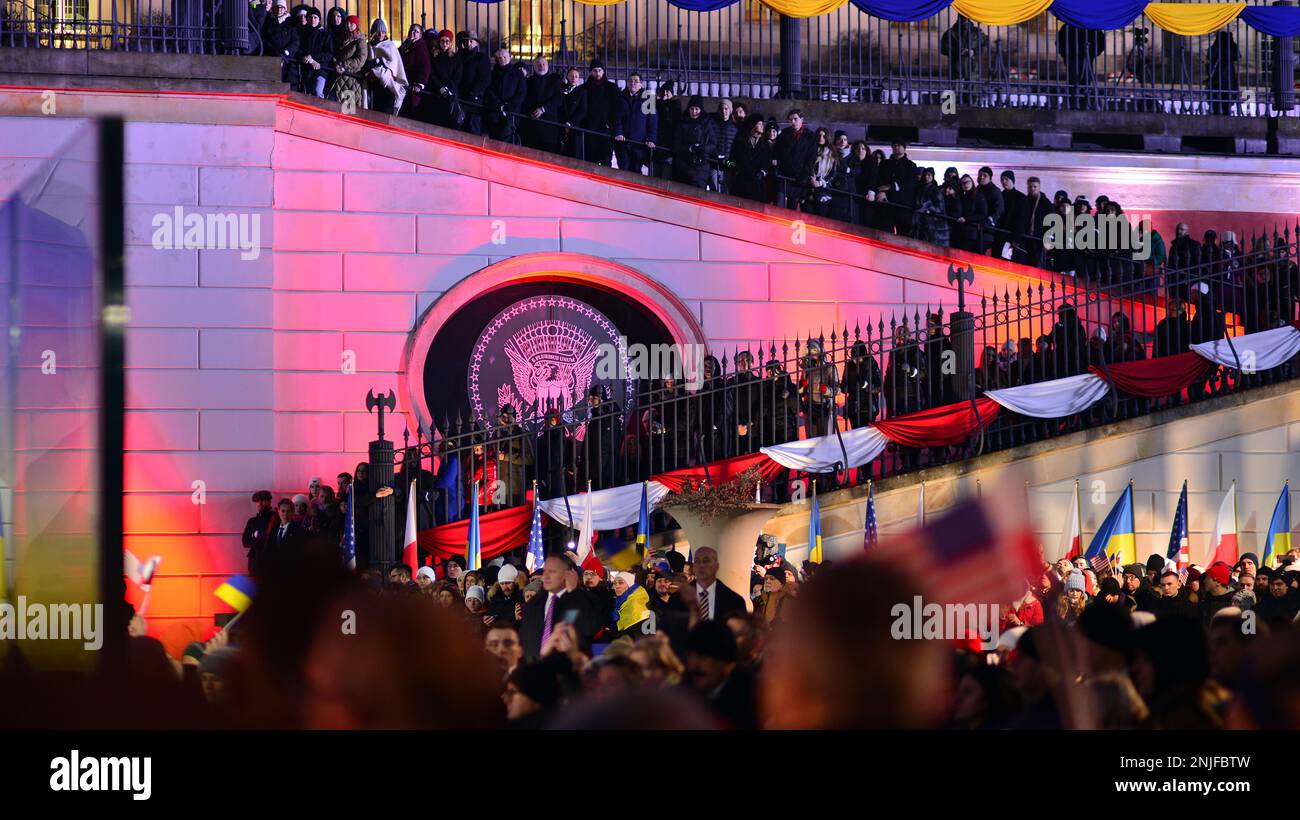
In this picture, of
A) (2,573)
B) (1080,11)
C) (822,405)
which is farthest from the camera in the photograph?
(1080,11)

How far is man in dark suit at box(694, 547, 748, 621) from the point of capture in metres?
11.5

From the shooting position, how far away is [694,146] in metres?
22.6

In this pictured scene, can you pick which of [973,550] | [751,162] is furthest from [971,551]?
[751,162]

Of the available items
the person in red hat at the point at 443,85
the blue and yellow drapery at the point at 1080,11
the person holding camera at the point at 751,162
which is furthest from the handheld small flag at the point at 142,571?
the blue and yellow drapery at the point at 1080,11

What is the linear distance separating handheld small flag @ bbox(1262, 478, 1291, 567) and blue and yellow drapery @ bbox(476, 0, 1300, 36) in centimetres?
857

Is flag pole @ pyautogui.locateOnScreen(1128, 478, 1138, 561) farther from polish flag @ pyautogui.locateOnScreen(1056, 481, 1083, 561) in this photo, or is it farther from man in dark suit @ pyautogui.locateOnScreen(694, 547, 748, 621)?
man in dark suit @ pyautogui.locateOnScreen(694, 547, 748, 621)

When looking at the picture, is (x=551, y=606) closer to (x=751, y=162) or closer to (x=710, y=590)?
(x=710, y=590)

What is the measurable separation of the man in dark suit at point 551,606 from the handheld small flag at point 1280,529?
9170 millimetres

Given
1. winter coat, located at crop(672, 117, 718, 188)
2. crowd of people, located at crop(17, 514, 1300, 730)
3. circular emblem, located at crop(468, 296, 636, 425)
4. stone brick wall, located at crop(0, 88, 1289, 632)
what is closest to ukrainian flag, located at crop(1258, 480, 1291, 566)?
stone brick wall, located at crop(0, 88, 1289, 632)

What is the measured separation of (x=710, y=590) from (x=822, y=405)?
24.3 feet

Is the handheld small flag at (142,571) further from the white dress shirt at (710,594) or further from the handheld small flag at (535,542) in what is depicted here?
the white dress shirt at (710,594)

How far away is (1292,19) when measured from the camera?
2631 cm

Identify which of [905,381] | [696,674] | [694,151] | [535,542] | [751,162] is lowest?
[535,542]
